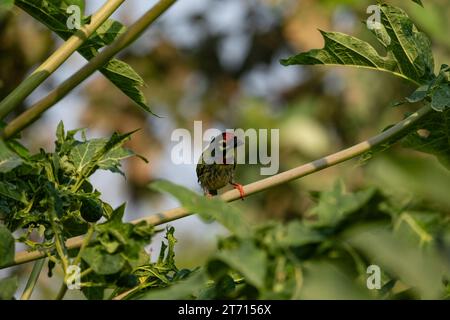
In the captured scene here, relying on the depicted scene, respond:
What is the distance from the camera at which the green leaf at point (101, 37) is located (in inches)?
69.3

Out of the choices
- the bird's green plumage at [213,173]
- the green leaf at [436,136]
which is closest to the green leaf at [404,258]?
the green leaf at [436,136]

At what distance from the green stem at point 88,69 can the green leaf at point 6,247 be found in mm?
177

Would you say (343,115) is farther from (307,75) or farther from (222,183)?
(222,183)

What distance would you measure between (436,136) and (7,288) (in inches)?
36.1

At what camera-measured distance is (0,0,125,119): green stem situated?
1.53 m

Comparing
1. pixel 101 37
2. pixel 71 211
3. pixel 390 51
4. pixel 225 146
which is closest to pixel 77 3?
pixel 101 37

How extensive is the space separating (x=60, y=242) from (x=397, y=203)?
2.02 feet

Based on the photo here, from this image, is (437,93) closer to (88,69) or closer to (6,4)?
(88,69)

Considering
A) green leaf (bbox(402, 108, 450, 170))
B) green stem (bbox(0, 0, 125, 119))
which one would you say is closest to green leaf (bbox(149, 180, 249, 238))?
green stem (bbox(0, 0, 125, 119))

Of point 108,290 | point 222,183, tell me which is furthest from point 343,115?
point 108,290

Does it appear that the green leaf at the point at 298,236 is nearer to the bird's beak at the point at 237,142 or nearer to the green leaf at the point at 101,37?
the green leaf at the point at 101,37

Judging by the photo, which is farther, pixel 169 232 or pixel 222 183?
pixel 222 183

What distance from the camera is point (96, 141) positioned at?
183cm

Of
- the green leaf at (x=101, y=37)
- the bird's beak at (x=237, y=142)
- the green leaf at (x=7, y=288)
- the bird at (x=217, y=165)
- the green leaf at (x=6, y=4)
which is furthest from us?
the bird at (x=217, y=165)
